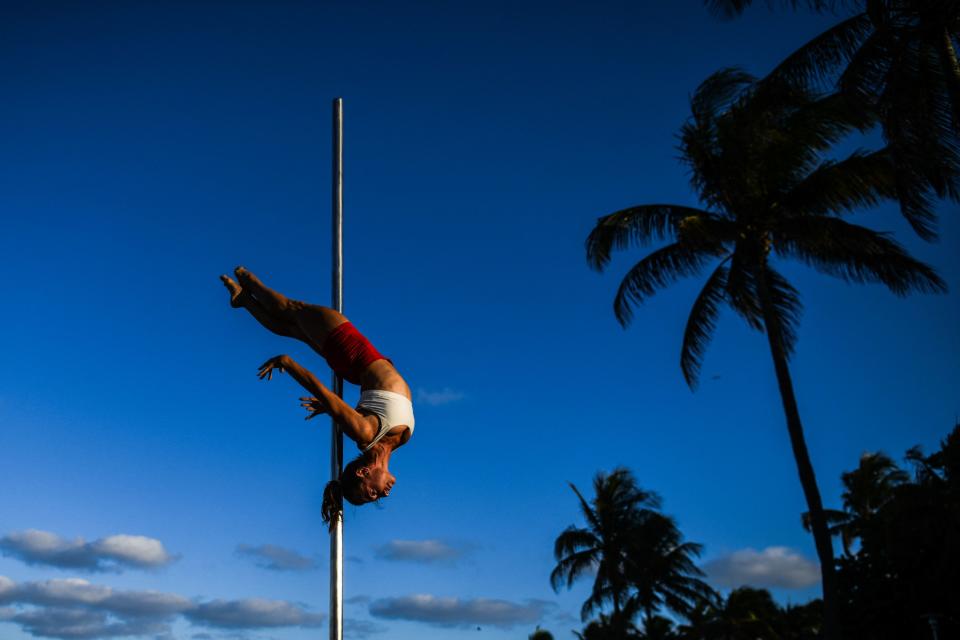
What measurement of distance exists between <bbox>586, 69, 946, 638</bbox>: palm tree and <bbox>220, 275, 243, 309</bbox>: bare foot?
11.1m

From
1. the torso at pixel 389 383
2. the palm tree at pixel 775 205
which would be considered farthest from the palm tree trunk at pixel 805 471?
the torso at pixel 389 383

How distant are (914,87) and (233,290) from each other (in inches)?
389

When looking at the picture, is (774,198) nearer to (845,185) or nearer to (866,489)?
(845,185)

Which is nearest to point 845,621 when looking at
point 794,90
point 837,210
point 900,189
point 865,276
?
point 865,276

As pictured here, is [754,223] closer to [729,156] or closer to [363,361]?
[729,156]

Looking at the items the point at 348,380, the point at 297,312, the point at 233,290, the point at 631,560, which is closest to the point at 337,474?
the point at 348,380

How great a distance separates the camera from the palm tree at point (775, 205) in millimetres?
16078

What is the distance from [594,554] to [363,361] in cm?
2637

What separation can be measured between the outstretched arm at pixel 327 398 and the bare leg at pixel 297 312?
2.42 ft

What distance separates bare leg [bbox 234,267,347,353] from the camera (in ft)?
20.4

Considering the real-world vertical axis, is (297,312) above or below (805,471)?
below

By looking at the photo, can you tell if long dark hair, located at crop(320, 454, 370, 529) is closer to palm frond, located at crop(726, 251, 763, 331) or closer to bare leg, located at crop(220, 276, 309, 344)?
bare leg, located at crop(220, 276, 309, 344)

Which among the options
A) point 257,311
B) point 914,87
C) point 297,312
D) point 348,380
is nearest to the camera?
point 348,380

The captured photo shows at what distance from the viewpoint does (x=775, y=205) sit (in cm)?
1669
